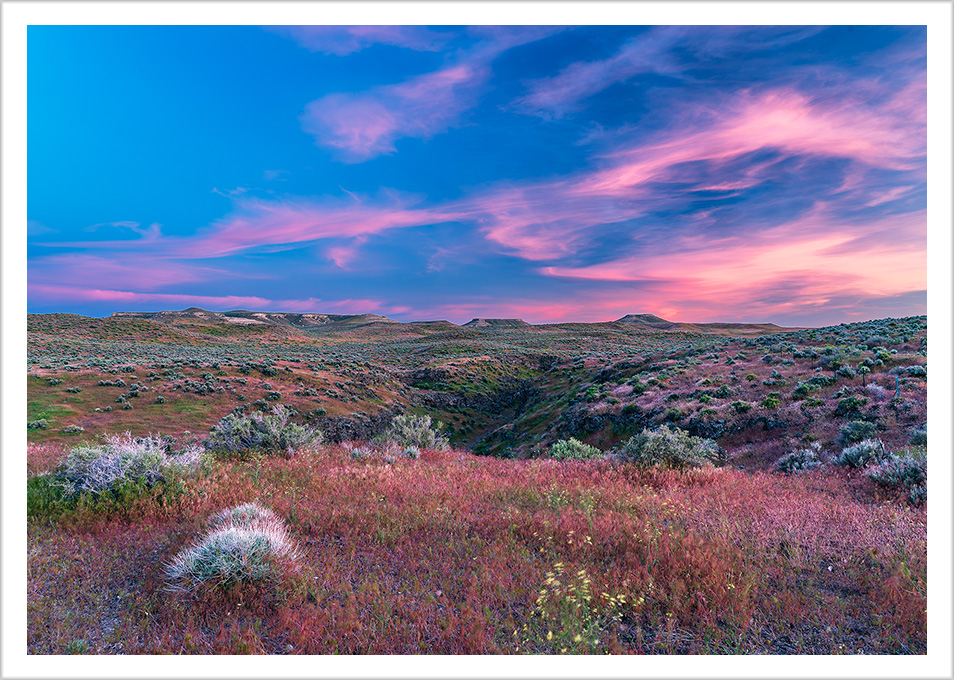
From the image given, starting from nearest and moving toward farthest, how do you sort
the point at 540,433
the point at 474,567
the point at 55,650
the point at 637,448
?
the point at 55,650
the point at 474,567
the point at 637,448
the point at 540,433

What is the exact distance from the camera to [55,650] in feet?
11.9

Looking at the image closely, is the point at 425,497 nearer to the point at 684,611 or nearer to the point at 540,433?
the point at 684,611


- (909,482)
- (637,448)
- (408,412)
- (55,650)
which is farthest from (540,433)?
(55,650)

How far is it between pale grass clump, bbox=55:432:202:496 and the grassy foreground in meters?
0.46

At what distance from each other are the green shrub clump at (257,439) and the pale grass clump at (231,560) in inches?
219

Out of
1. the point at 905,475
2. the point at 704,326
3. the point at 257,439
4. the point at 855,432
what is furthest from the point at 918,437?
the point at 704,326

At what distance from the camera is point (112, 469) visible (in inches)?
247

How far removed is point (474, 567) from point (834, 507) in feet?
18.8

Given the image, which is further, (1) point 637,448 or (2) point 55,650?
(1) point 637,448

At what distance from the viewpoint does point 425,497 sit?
6832mm

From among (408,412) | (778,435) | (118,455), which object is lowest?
(408,412)

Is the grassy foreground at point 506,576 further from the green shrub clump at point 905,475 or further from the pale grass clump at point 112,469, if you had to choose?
the pale grass clump at point 112,469

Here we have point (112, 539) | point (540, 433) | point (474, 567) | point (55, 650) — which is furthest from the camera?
point (540, 433)
